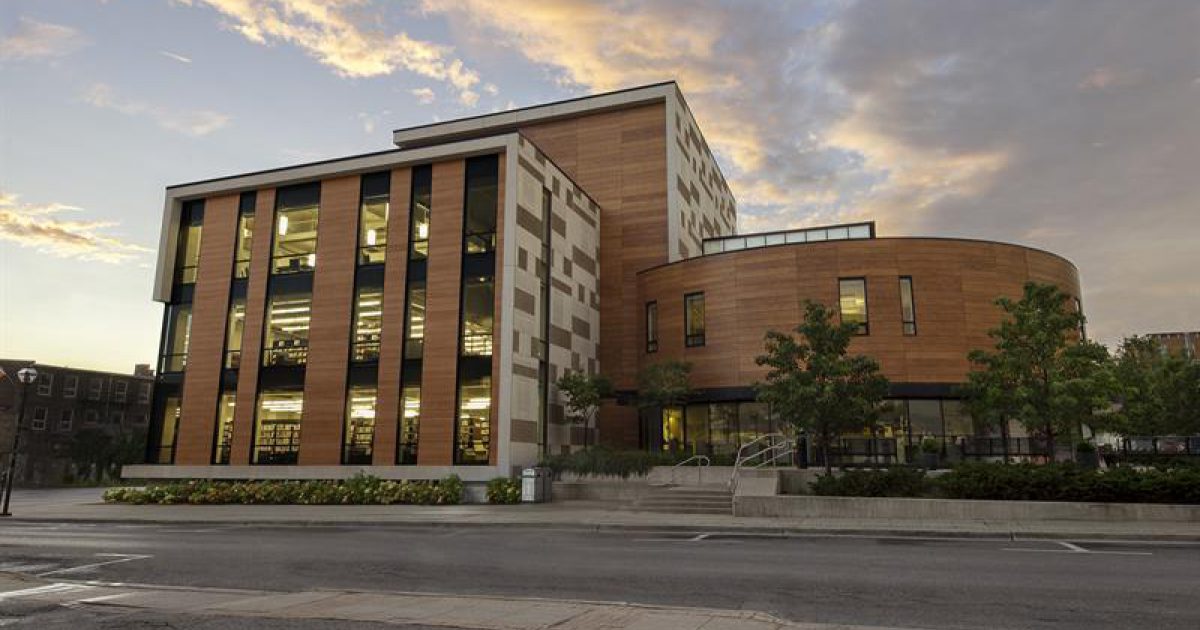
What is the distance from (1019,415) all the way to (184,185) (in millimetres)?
36596

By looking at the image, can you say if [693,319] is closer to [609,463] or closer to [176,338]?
[609,463]

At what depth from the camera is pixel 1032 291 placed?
2427 centimetres

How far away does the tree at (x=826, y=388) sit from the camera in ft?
71.9

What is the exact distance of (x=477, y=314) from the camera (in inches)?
1171

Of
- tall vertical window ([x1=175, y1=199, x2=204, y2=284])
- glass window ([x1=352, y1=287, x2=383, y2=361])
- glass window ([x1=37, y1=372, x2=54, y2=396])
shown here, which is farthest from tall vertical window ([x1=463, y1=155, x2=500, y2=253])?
glass window ([x1=37, y1=372, x2=54, y2=396])

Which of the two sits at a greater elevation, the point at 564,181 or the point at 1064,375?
the point at 564,181

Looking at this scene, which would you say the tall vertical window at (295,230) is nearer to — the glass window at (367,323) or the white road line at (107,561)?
the glass window at (367,323)

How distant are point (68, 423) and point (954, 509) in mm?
79084

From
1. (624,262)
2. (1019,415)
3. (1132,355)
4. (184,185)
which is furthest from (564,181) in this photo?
(1132,355)

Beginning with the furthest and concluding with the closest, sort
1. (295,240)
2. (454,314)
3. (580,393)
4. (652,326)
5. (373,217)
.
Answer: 1. (652,326)
2. (295,240)
3. (373,217)
4. (580,393)
5. (454,314)

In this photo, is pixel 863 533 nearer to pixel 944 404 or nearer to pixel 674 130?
pixel 944 404

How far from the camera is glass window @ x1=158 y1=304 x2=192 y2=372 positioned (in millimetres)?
33719

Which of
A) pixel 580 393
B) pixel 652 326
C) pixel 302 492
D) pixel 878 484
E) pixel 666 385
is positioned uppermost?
pixel 652 326

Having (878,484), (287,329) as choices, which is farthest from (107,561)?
(287,329)
